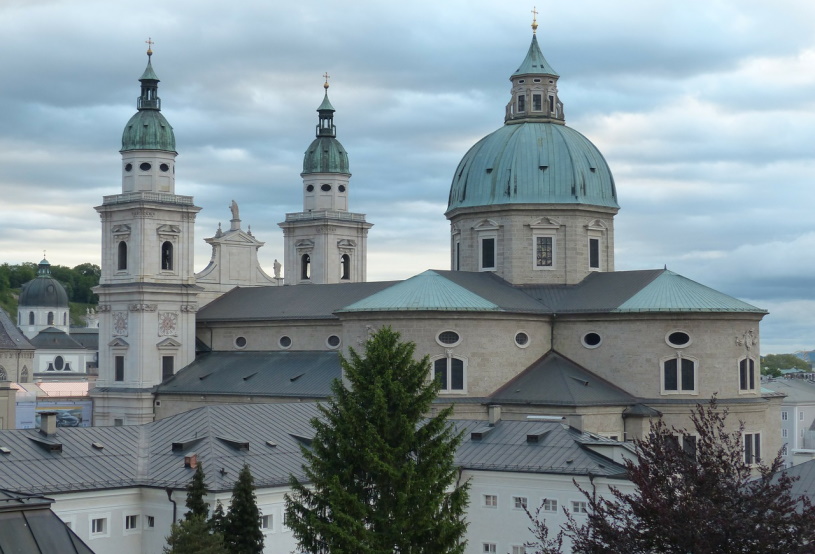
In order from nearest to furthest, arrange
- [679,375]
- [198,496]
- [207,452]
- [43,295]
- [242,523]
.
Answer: [242,523] < [198,496] < [207,452] < [679,375] < [43,295]

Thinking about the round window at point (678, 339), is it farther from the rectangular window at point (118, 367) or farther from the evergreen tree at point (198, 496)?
the rectangular window at point (118, 367)

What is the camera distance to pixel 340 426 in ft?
102

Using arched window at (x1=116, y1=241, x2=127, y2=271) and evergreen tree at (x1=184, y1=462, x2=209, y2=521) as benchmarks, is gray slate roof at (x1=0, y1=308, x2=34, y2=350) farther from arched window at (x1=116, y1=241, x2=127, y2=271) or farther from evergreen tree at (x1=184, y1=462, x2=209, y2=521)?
evergreen tree at (x1=184, y1=462, x2=209, y2=521)

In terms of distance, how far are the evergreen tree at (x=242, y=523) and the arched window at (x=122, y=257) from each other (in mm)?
48768

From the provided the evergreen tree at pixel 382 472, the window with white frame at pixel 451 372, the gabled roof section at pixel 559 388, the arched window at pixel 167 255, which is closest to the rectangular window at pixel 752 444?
the gabled roof section at pixel 559 388

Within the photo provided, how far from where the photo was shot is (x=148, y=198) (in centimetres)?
7988

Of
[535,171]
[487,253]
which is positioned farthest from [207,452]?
[535,171]

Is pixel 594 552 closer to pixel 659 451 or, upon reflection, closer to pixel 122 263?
pixel 659 451

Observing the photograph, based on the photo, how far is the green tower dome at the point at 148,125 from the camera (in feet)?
264

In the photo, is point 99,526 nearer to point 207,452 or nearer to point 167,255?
point 207,452

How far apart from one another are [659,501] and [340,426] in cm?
989

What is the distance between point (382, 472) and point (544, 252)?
123ft

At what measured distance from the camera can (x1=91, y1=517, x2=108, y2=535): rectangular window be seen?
38591 millimetres

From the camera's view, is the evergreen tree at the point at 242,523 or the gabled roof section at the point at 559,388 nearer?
the evergreen tree at the point at 242,523
